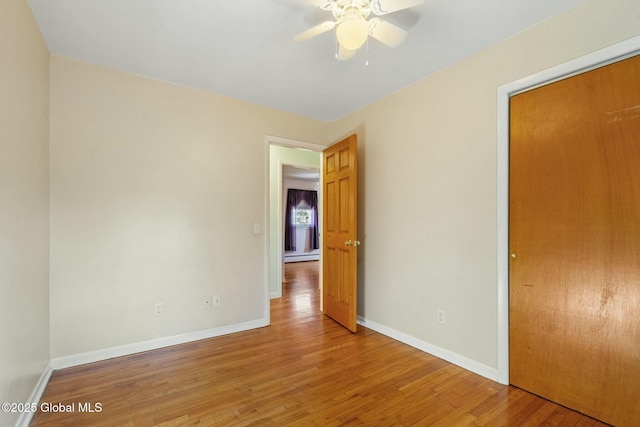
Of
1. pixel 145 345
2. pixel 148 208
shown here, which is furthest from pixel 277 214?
pixel 145 345

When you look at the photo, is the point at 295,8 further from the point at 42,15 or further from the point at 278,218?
the point at 278,218

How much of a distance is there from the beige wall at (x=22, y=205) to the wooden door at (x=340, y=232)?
2.41m

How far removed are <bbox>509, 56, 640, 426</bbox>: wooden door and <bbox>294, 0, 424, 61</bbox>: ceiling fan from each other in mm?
1074

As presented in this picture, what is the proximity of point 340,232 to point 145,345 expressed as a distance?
2.14m

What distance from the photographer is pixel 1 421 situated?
127 cm

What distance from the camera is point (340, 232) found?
311cm

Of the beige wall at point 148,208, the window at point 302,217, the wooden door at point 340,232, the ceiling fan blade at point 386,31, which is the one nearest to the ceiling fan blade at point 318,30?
the ceiling fan blade at point 386,31

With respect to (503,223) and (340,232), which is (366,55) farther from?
(340,232)

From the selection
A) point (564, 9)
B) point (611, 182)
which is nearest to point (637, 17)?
point (564, 9)

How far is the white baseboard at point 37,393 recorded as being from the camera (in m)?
1.49

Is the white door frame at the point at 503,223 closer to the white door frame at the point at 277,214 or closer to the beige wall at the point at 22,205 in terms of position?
the white door frame at the point at 277,214

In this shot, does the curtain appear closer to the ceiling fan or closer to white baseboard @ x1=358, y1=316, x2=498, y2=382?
white baseboard @ x1=358, y1=316, x2=498, y2=382

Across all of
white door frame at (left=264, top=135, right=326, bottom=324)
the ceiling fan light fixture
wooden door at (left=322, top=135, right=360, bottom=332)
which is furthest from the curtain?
the ceiling fan light fixture

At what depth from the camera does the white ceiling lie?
166 centimetres
